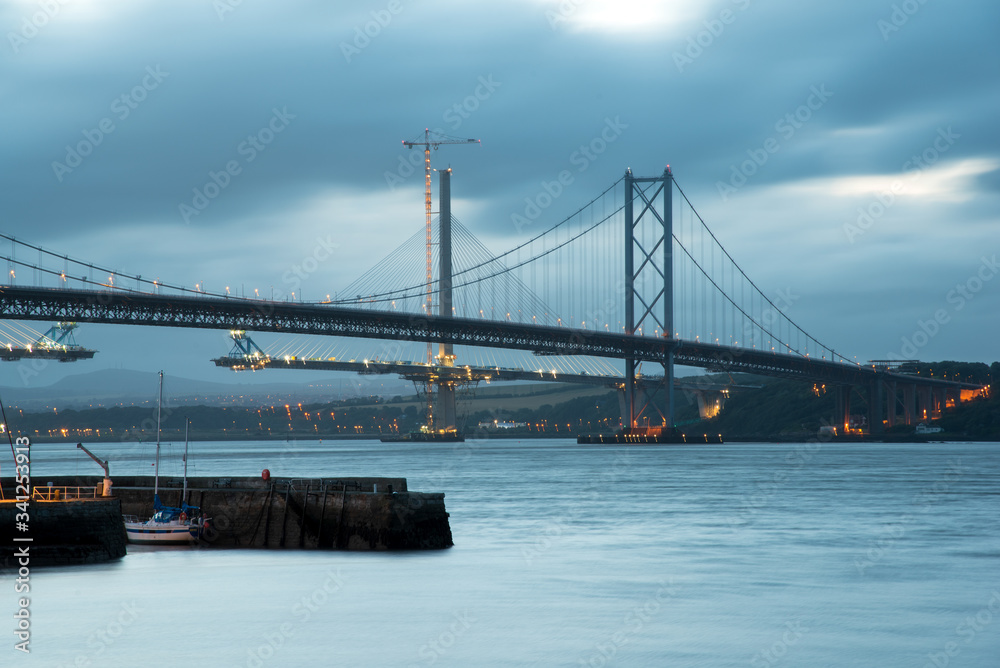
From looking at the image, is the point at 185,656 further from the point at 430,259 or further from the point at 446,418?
the point at 446,418

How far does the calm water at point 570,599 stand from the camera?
17.4 metres

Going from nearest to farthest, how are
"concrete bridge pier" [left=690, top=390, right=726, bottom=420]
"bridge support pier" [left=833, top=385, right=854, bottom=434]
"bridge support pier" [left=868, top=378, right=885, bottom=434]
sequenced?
"bridge support pier" [left=868, top=378, right=885, bottom=434], "bridge support pier" [left=833, top=385, right=854, bottom=434], "concrete bridge pier" [left=690, top=390, right=726, bottom=420]

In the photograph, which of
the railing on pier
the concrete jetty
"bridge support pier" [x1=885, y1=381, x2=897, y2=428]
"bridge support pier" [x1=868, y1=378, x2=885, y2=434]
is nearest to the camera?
the concrete jetty

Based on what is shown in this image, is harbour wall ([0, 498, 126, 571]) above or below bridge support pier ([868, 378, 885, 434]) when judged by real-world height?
below

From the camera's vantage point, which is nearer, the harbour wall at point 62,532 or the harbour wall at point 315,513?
the harbour wall at point 62,532

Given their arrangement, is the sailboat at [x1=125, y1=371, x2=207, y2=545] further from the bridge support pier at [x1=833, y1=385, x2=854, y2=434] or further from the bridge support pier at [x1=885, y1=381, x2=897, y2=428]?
the bridge support pier at [x1=885, y1=381, x2=897, y2=428]

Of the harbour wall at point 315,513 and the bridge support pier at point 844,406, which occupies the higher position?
the bridge support pier at point 844,406

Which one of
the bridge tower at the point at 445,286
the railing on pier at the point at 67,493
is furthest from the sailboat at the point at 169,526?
the bridge tower at the point at 445,286

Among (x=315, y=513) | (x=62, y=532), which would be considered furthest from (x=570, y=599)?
(x=62, y=532)

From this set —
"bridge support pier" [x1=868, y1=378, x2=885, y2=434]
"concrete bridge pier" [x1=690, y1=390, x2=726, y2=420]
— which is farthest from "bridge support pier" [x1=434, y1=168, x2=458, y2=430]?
"bridge support pier" [x1=868, y1=378, x2=885, y2=434]

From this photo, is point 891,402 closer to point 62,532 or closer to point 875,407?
point 875,407

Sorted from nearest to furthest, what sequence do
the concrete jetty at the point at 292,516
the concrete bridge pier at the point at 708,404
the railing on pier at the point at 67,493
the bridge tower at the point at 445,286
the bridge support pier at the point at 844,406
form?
the concrete jetty at the point at 292,516
the railing on pier at the point at 67,493
the bridge tower at the point at 445,286
the bridge support pier at the point at 844,406
the concrete bridge pier at the point at 708,404

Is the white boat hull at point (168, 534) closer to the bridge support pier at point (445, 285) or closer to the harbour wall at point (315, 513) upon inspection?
the harbour wall at point (315, 513)

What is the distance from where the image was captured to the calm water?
17375mm
